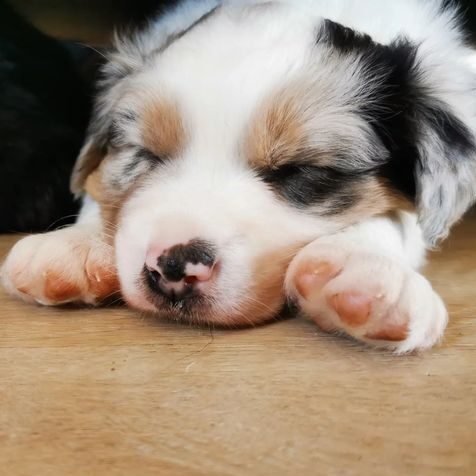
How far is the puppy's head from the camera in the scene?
1.50 metres

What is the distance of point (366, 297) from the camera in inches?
54.4

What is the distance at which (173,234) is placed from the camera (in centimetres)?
145

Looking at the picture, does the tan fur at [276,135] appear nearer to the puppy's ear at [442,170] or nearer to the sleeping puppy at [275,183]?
the sleeping puppy at [275,183]

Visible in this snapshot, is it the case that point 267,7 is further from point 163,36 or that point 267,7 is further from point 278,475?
point 278,475

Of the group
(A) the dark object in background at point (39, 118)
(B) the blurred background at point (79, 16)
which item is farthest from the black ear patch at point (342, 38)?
(B) the blurred background at point (79, 16)

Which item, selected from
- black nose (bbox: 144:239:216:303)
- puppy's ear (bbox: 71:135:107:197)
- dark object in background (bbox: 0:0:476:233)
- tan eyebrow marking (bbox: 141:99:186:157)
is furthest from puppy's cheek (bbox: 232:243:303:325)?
dark object in background (bbox: 0:0:476:233)

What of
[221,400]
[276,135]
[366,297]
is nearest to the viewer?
[221,400]

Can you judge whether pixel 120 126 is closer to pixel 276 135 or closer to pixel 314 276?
pixel 276 135

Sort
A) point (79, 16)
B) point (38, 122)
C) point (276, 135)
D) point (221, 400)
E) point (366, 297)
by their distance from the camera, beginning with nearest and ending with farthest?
point (221, 400) → point (366, 297) → point (276, 135) → point (38, 122) → point (79, 16)

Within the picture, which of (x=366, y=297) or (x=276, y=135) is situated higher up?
(x=276, y=135)

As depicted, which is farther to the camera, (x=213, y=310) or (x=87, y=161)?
(x=87, y=161)

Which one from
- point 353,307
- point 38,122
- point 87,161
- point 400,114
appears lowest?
point 38,122

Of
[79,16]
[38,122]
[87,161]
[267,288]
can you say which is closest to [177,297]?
[267,288]

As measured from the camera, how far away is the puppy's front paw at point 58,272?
5.30ft
